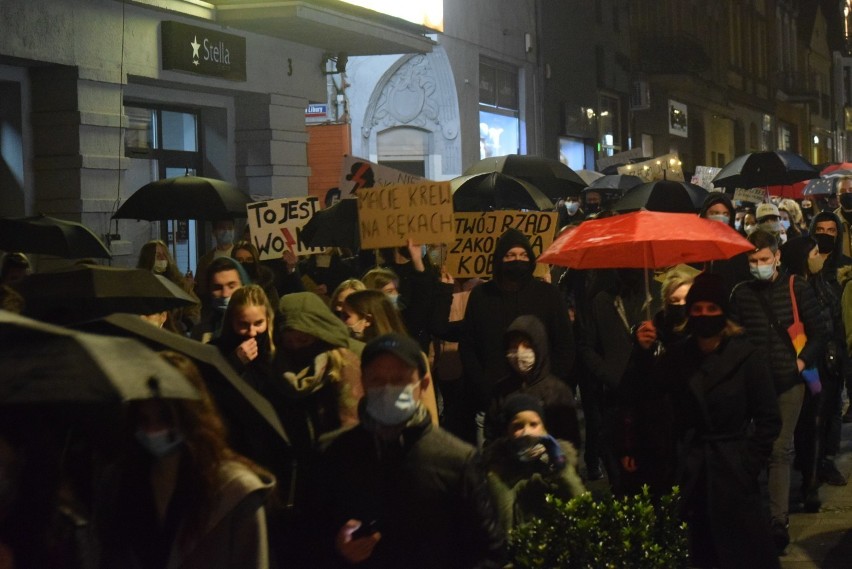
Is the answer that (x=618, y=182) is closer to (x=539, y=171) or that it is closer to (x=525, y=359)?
(x=539, y=171)

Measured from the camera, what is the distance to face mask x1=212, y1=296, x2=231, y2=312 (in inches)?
294

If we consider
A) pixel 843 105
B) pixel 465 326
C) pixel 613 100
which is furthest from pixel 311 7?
pixel 843 105

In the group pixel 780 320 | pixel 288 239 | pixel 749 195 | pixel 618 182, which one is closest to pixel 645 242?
pixel 780 320

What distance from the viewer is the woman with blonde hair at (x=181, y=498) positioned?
3.70 metres

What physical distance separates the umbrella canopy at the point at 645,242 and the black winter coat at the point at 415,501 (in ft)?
12.7

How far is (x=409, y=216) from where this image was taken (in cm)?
1014

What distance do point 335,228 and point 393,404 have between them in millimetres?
7484

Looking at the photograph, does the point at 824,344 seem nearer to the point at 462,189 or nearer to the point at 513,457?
the point at 513,457

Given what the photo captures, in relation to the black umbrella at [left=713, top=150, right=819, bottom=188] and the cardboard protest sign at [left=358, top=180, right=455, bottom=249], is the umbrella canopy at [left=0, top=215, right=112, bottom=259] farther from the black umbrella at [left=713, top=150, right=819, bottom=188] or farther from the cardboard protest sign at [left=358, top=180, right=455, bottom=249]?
the black umbrella at [left=713, top=150, right=819, bottom=188]

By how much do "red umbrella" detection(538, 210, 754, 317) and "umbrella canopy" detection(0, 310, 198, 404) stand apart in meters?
5.03

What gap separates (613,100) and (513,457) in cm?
3093

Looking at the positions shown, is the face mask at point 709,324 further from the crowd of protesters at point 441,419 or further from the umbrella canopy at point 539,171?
the umbrella canopy at point 539,171

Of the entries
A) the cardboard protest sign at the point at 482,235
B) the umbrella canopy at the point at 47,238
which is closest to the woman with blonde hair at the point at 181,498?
the cardboard protest sign at the point at 482,235

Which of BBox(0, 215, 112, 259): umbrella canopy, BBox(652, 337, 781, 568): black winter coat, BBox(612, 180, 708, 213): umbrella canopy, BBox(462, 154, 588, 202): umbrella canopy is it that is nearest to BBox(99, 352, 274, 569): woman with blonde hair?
BBox(652, 337, 781, 568): black winter coat
